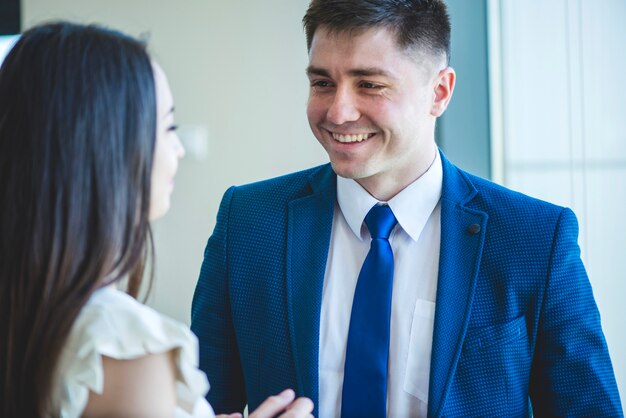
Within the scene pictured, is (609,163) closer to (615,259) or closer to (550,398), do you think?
(615,259)

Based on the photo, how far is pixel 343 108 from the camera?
1.60 m

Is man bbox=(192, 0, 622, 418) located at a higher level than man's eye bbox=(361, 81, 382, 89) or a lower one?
lower

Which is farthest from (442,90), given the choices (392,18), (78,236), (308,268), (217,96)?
(217,96)

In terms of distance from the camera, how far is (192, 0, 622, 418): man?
1.51 m

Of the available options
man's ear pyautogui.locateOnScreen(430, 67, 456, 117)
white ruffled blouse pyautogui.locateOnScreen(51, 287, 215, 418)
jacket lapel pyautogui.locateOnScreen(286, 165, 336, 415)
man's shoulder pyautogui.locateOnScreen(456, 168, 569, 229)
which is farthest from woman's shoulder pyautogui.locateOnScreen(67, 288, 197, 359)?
man's ear pyautogui.locateOnScreen(430, 67, 456, 117)

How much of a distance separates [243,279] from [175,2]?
2.22m

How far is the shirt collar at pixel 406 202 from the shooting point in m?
1.61

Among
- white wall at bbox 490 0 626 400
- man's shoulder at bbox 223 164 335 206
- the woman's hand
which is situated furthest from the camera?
white wall at bbox 490 0 626 400

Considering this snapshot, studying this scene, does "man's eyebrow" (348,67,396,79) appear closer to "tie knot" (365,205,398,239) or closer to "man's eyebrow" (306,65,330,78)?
"man's eyebrow" (306,65,330,78)

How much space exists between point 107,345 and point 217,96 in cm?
273

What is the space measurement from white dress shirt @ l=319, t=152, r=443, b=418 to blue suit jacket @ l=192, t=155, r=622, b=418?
1.5 inches

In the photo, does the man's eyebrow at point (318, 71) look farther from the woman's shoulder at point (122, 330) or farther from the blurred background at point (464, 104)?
the woman's shoulder at point (122, 330)

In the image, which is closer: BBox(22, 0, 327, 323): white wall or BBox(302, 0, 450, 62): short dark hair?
BBox(302, 0, 450, 62): short dark hair

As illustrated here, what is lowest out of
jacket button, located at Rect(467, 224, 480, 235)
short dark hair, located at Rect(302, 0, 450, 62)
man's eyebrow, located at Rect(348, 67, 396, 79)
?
jacket button, located at Rect(467, 224, 480, 235)
